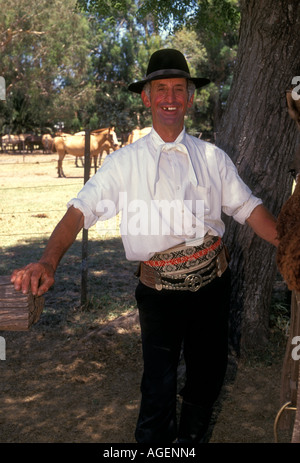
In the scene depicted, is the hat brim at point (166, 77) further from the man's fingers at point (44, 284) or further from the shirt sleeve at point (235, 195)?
the man's fingers at point (44, 284)

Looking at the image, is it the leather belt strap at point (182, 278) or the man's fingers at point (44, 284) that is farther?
the leather belt strap at point (182, 278)

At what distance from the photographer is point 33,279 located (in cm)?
194

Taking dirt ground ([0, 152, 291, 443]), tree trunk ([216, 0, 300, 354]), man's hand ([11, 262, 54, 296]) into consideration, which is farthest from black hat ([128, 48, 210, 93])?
dirt ground ([0, 152, 291, 443])

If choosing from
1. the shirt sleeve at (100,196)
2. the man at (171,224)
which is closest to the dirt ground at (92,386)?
the man at (171,224)

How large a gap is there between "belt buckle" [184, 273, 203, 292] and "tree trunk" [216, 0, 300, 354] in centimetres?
156

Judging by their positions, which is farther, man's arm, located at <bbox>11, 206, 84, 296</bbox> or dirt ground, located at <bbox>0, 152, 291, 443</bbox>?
dirt ground, located at <bbox>0, 152, 291, 443</bbox>

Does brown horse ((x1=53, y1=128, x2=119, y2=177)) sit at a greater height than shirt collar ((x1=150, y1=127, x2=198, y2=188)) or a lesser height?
lesser

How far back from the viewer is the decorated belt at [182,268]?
2.57 metres

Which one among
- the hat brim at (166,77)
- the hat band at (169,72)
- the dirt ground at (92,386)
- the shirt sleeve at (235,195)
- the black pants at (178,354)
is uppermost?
the hat band at (169,72)

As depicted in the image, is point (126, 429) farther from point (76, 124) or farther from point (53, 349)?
point (76, 124)

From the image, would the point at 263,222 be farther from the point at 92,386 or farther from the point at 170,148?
the point at 92,386

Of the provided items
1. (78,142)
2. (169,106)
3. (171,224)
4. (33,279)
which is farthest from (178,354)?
(78,142)

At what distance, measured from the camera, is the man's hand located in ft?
6.30

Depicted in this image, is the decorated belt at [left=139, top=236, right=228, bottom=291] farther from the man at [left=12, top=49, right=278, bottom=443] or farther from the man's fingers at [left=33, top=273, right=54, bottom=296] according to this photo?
the man's fingers at [left=33, top=273, right=54, bottom=296]
